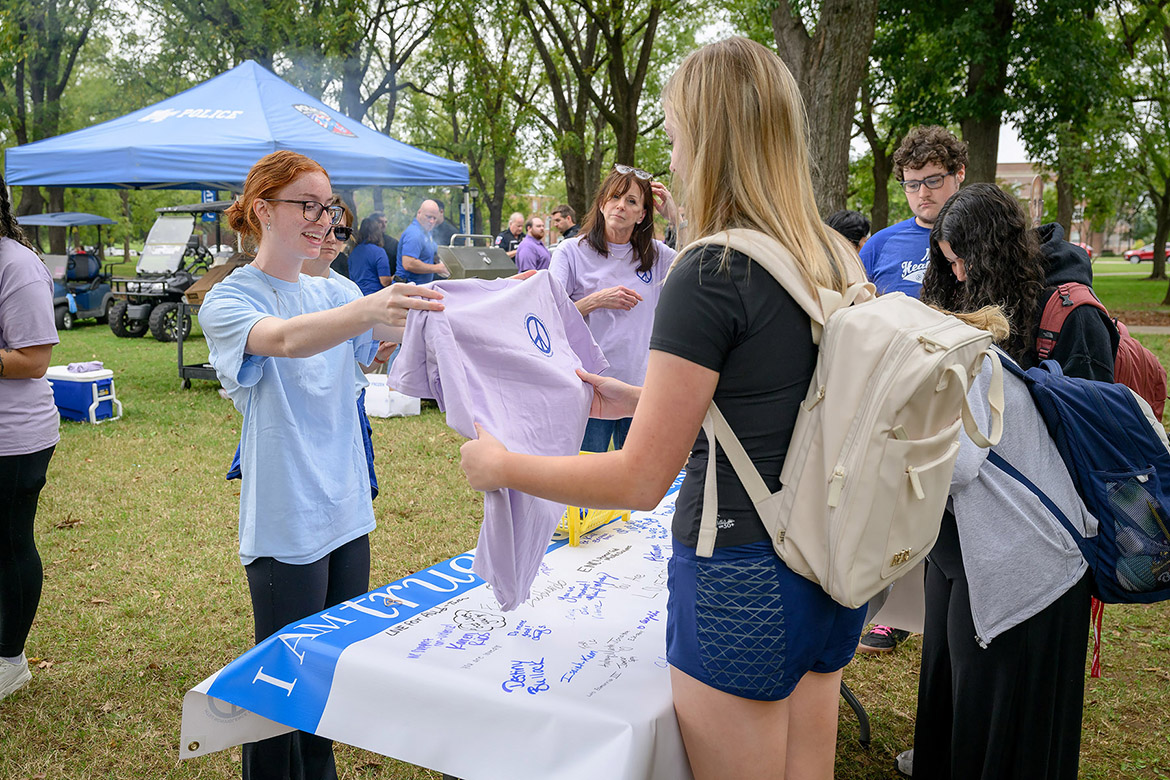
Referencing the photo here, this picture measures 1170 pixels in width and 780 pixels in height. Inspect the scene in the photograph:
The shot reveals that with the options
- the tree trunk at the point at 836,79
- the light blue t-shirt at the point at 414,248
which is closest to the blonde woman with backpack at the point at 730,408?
the tree trunk at the point at 836,79

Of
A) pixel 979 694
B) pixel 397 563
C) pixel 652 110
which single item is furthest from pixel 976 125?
pixel 652 110

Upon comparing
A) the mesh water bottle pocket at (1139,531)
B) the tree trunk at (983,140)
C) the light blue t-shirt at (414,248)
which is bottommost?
the mesh water bottle pocket at (1139,531)

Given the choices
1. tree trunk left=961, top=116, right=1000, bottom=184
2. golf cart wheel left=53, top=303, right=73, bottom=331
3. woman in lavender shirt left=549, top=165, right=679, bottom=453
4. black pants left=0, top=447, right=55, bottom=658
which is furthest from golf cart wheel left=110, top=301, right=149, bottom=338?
tree trunk left=961, top=116, right=1000, bottom=184

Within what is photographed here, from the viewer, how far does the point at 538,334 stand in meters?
1.96

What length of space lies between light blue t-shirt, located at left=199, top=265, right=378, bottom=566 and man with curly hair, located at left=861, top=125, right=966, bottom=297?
275cm

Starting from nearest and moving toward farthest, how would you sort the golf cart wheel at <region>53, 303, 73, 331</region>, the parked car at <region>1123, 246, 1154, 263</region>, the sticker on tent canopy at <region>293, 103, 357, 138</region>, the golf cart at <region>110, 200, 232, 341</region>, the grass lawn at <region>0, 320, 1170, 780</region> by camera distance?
1. the grass lawn at <region>0, 320, 1170, 780</region>
2. the sticker on tent canopy at <region>293, 103, 357, 138</region>
3. the golf cart at <region>110, 200, 232, 341</region>
4. the golf cart wheel at <region>53, 303, 73, 331</region>
5. the parked car at <region>1123, 246, 1154, 263</region>

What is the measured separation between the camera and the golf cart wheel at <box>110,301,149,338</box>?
47.5ft

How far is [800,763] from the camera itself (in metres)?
1.63

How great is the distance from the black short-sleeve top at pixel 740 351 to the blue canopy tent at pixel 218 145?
7778 millimetres

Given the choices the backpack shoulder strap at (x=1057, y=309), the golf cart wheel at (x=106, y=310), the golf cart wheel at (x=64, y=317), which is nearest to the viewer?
the backpack shoulder strap at (x=1057, y=309)

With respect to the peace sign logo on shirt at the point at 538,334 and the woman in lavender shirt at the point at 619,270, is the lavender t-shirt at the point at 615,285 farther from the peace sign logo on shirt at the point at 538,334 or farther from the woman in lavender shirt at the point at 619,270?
the peace sign logo on shirt at the point at 538,334

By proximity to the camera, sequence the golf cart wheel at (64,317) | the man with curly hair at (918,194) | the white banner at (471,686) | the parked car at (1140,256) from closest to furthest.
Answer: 1. the white banner at (471,686)
2. the man with curly hair at (918,194)
3. the golf cart wheel at (64,317)
4. the parked car at (1140,256)

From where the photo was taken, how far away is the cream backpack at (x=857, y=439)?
1342 mm

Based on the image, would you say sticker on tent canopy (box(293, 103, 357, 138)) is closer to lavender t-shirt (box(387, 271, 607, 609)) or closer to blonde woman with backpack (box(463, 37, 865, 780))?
lavender t-shirt (box(387, 271, 607, 609))
